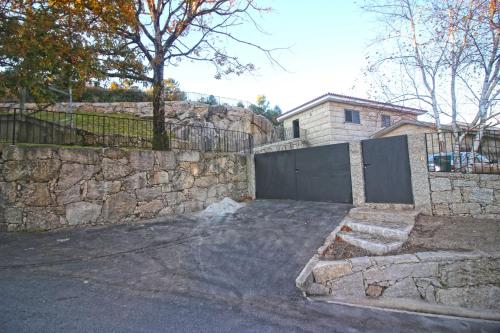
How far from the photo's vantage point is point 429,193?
541 centimetres

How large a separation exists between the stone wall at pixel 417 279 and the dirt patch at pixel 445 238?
0.30 m

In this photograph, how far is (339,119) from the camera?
45.7ft

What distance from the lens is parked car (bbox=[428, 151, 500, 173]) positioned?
5.25 meters

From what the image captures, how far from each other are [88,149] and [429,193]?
7834 millimetres

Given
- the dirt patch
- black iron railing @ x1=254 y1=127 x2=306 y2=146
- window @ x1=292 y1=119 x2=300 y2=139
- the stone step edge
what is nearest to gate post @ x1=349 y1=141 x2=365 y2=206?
the dirt patch

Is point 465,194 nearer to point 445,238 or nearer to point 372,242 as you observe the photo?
point 445,238

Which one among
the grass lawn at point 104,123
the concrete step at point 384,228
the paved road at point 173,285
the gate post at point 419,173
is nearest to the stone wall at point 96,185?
the paved road at point 173,285

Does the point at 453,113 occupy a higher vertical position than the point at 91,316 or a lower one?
higher

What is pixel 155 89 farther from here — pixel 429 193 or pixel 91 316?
pixel 429 193

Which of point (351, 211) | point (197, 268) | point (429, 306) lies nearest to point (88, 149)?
point (197, 268)

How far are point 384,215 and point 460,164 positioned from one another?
2.06 meters

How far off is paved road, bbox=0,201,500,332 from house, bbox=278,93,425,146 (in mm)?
9532

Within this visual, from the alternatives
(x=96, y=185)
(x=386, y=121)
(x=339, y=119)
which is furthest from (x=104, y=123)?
(x=386, y=121)

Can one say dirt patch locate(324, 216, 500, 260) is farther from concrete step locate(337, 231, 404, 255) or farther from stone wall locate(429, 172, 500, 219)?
stone wall locate(429, 172, 500, 219)
